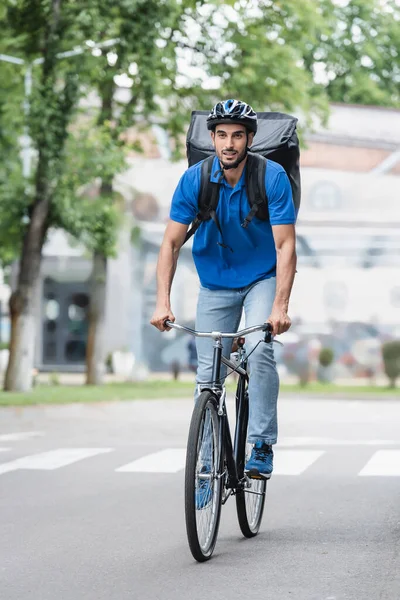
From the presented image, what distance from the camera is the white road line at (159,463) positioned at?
35.6 feet

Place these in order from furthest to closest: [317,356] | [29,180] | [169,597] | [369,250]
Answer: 1. [369,250]
2. [317,356]
3. [29,180]
4. [169,597]

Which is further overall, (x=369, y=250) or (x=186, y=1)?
(x=369, y=250)

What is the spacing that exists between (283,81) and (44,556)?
19951mm

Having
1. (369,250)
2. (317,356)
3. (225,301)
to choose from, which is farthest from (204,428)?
(369,250)

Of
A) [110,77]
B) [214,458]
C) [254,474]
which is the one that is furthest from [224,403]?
[110,77]

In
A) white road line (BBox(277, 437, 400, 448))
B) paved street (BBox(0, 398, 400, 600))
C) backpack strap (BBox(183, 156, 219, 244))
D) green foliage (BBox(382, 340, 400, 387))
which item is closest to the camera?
paved street (BBox(0, 398, 400, 600))

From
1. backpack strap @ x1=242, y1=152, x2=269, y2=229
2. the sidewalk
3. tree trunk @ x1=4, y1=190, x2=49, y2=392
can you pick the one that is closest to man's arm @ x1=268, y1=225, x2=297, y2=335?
backpack strap @ x1=242, y1=152, x2=269, y2=229

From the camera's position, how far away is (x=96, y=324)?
89.0 feet

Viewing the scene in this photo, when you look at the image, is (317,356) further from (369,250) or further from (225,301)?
(225,301)

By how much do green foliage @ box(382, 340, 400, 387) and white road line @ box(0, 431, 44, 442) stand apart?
14.8 metres

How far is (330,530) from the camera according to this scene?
7.42m

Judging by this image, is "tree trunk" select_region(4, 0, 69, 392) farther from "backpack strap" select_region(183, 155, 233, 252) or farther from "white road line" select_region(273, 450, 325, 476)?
"backpack strap" select_region(183, 155, 233, 252)

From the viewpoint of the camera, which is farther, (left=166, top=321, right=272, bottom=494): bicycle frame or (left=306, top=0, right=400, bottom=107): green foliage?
Answer: (left=306, top=0, right=400, bottom=107): green foliage

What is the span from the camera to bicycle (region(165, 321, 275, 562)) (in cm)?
619
